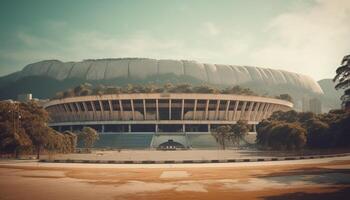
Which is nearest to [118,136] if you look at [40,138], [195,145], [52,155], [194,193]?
[195,145]

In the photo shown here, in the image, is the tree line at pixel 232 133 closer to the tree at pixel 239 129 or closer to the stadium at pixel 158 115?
the tree at pixel 239 129

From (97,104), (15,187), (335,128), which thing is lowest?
(15,187)

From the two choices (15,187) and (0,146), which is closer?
(15,187)

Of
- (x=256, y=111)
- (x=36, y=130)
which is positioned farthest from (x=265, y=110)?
(x=36, y=130)

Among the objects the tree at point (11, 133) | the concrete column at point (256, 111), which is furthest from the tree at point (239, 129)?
the tree at point (11, 133)

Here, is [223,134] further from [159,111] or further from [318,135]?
[159,111]

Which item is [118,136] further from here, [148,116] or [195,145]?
[195,145]
